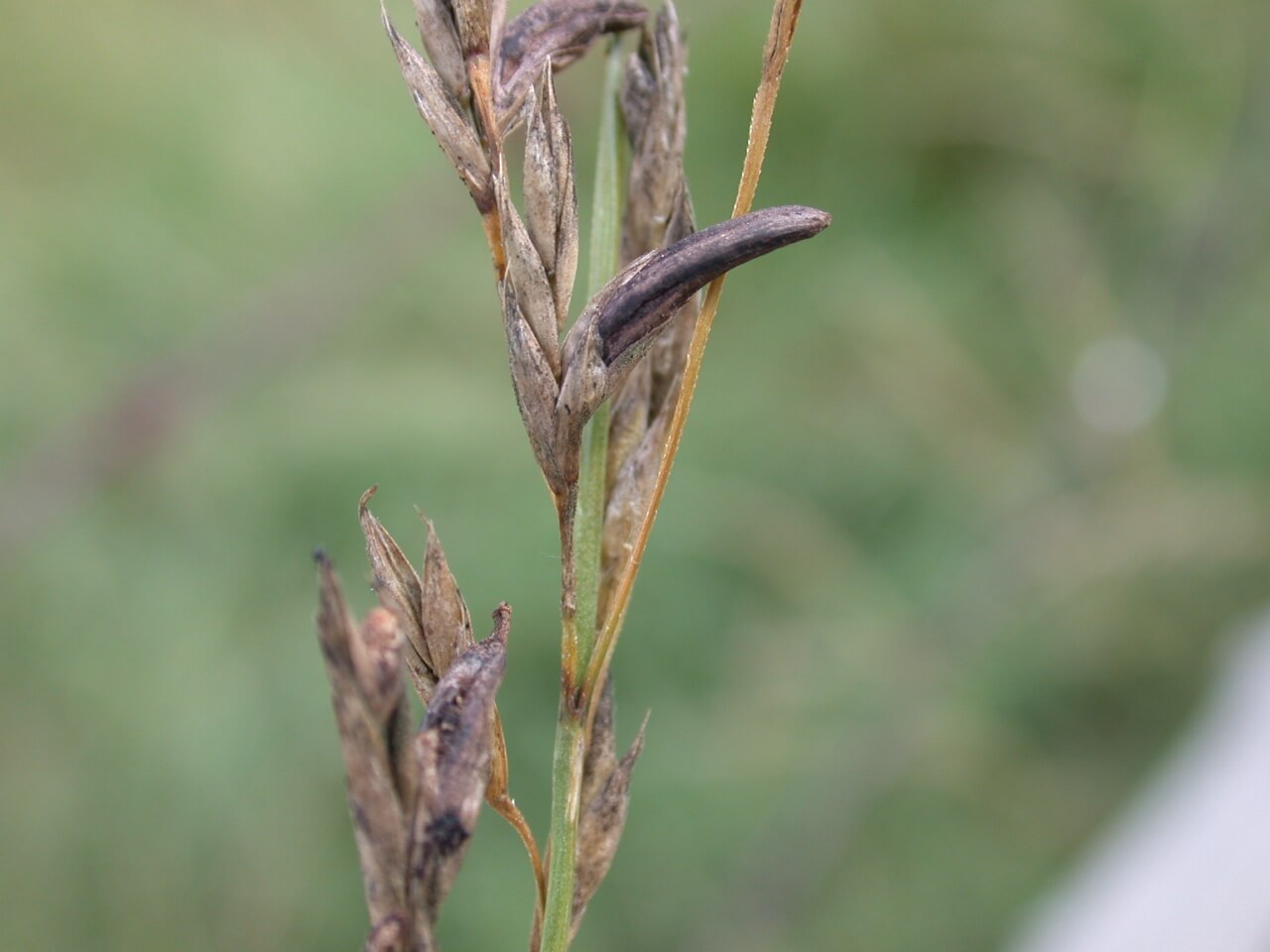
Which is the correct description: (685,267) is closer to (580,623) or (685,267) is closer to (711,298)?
(711,298)

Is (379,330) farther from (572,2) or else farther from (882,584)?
(572,2)

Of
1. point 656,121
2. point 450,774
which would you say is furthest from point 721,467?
point 450,774

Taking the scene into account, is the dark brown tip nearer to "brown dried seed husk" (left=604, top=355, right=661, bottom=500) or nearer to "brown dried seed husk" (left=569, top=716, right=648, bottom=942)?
"brown dried seed husk" (left=604, top=355, right=661, bottom=500)

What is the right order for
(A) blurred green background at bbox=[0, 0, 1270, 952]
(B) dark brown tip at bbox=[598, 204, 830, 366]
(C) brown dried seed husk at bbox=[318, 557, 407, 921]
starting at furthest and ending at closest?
(A) blurred green background at bbox=[0, 0, 1270, 952]
(B) dark brown tip at bbox=[598, 204, 830, 366]
(C) brown dried seed husk at bbox=[318, 557, 407, 921]

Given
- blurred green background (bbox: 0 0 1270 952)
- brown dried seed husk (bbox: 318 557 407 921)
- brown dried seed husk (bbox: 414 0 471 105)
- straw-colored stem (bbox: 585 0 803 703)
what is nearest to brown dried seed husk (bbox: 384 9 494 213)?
brown dried seed husk (bbox: 414 0 471 105)

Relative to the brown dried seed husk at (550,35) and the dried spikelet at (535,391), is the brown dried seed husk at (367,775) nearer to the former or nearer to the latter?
the dried spikelet at (535,391)

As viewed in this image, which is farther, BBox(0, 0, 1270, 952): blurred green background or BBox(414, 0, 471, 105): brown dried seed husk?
BBox(0, 0, 1270, 952): blurred green background

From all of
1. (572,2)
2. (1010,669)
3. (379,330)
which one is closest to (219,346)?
(379,330)
